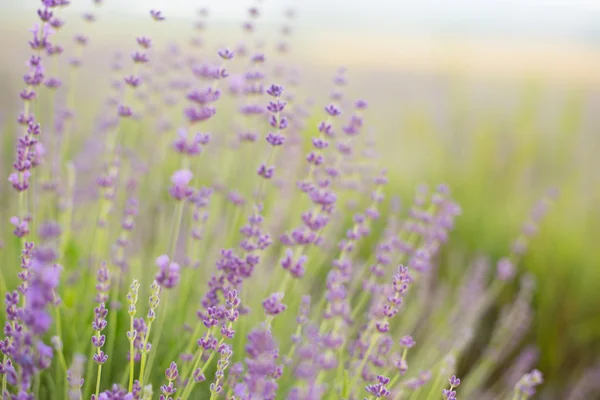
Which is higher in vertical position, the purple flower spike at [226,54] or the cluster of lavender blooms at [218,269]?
the purple flower spike at [226,54]

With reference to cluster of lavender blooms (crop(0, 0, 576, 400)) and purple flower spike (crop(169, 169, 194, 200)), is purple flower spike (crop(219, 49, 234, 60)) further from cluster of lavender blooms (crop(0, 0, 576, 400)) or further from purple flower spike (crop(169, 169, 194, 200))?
purple flower spike (crop(169, 169, 194, 200))

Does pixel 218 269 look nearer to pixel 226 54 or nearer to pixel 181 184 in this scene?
pixel 181 184

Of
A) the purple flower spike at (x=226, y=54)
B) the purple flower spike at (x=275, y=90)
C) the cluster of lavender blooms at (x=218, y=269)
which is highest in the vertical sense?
the purple flower spike at (x=226, y=54)

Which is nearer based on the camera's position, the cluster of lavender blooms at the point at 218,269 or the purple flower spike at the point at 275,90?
the cluster of lavender blooms at the point at 218,269

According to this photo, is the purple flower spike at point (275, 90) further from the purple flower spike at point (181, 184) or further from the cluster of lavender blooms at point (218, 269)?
the purple flower spike at point (181, 184)

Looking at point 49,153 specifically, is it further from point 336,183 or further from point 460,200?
point 460,200

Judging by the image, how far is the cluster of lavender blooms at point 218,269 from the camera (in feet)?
4.49

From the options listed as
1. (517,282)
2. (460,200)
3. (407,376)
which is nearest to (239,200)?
(407,376)

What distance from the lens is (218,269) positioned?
1.73 meters

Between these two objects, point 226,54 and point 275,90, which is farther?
point 226,54

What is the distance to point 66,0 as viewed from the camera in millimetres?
1710

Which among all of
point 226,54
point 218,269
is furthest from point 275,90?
point 218,269

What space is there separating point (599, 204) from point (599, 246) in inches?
27.1

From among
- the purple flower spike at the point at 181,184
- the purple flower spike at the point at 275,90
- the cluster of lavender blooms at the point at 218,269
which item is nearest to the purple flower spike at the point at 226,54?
the cluster of lavender blooms at the point at 218,269
